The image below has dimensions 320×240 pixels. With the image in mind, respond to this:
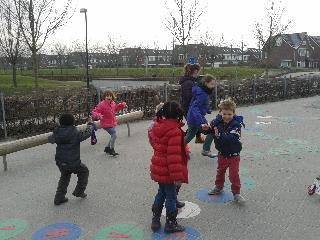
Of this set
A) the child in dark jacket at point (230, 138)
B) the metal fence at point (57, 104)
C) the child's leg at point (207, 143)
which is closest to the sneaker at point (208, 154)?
the child's leg at point (207, 143)

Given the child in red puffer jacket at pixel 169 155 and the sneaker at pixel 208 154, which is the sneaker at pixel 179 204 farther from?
the sneaker at pixel 208 154

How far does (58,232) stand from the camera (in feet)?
12.7

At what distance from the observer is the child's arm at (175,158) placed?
11.7 ft

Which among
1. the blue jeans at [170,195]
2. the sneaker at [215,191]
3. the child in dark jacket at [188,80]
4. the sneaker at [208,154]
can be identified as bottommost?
the sneaker at [215,191]

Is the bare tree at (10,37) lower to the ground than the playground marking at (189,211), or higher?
higher

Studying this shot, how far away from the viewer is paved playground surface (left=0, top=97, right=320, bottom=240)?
3.84 metres

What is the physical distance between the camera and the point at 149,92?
1202 centimetres

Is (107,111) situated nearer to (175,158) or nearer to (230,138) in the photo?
(230,138)

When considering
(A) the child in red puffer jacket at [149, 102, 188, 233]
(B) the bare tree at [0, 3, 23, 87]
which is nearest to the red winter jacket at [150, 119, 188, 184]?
(A) the child in red puffer jacket at [149, 102, 188, 233]

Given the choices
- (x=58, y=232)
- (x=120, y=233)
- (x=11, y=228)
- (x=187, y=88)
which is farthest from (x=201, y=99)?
(x=11, y=228)

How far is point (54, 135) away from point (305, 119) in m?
9.04

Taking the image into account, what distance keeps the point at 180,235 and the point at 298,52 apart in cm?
7649

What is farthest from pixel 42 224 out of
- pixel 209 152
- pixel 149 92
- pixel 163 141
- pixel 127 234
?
pixel 149 92

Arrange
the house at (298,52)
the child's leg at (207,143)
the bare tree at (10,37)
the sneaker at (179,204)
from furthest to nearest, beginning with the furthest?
the house at (298,52) < the bare tree at (10,37) < the child's leg at (207,143) < the sneaker at (179,204)
